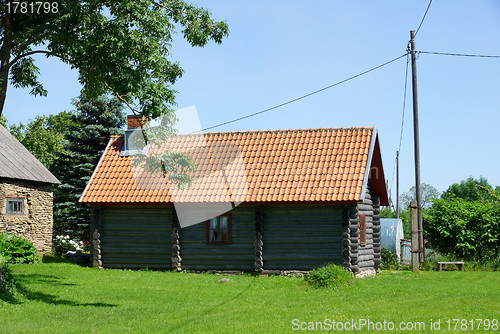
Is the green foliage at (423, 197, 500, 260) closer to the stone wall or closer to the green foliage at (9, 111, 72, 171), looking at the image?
the stone wall

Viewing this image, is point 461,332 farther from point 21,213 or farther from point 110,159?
point 21,213

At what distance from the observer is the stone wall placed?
2897cm

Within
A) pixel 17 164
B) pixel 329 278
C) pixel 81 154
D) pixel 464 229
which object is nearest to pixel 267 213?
pixel 329 278

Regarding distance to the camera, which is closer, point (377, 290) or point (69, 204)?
point (377, 290)

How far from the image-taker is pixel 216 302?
16.9m

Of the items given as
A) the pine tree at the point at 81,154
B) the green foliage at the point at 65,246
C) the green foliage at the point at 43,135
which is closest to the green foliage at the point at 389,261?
the green foliage at the point at 65,246

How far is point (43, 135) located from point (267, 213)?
130 ft

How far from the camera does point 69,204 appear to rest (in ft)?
119

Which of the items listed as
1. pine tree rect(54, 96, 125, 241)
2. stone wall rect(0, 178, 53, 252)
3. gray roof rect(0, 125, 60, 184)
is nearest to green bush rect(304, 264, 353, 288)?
gray roof rect(0, 125, 60, 184)

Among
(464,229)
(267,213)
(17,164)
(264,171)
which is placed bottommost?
(464,229)

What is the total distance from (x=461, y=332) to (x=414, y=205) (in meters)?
15.3

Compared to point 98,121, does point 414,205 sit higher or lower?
lower

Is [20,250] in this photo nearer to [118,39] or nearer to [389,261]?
[118,39]

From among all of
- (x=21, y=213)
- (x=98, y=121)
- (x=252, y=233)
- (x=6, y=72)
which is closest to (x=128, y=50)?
(x=6, y=72)
